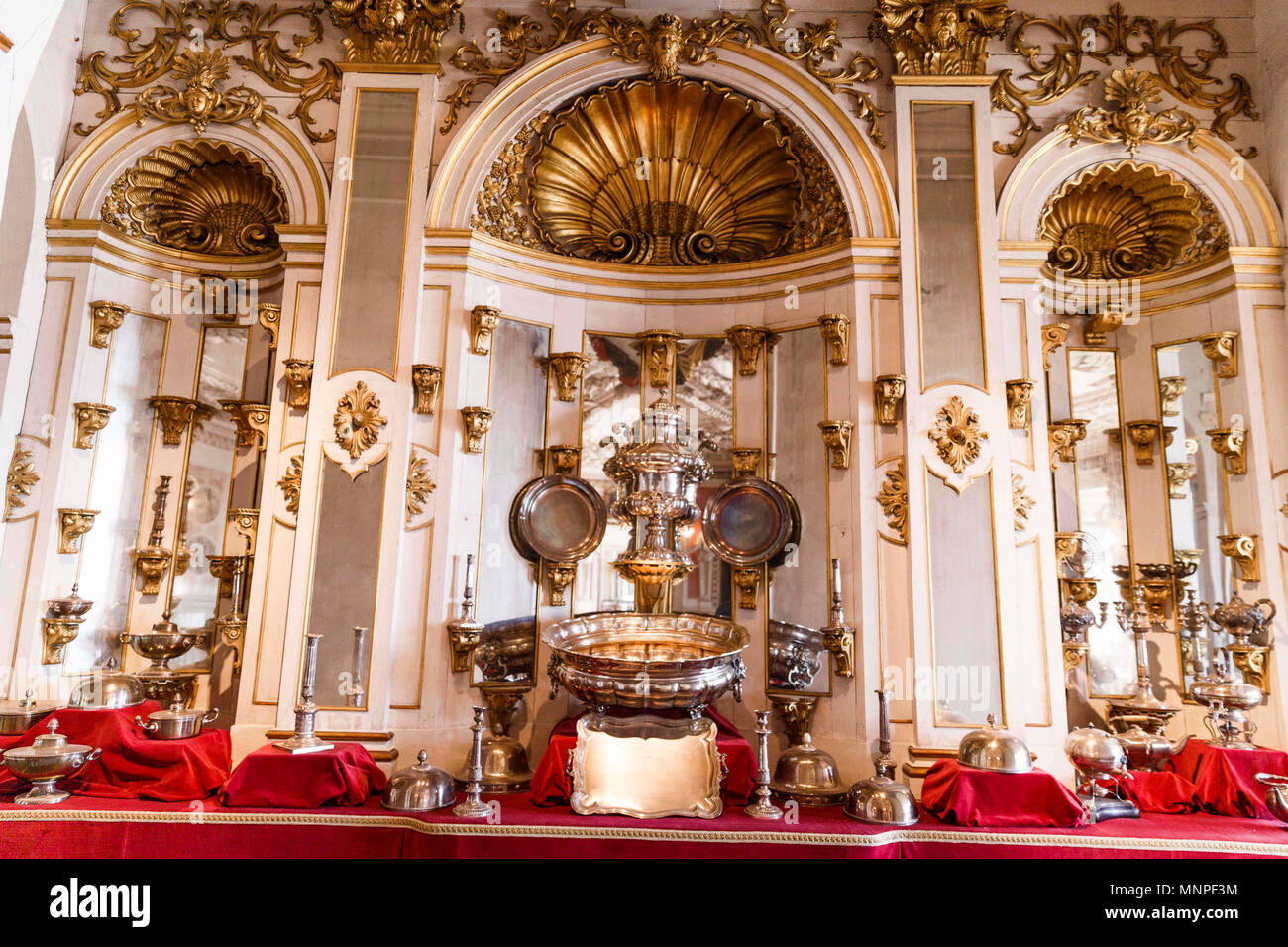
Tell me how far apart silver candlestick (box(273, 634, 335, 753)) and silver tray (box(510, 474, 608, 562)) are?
1.84 metres

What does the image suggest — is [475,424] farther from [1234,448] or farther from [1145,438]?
[1234,448]

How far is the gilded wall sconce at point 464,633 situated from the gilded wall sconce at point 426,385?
1.29 metres

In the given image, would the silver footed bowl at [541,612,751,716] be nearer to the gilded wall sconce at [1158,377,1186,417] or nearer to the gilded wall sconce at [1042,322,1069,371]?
the gilded wall sconce at [1042,322,1069,371]

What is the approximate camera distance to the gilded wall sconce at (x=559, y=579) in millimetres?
7023

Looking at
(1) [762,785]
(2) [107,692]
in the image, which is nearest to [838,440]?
(1) [762,785]

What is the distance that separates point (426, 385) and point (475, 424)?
0.48 meters

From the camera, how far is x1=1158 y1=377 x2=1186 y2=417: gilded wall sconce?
718 centimetres

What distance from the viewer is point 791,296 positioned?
23.9 feet

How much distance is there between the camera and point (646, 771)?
5.28 metres

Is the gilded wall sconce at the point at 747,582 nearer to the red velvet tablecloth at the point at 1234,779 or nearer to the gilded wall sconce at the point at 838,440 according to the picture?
the gilded wall sconce at the point at 838,440

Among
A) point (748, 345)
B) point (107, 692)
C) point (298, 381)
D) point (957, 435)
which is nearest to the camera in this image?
point (107, 692)

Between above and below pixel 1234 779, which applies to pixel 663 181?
above

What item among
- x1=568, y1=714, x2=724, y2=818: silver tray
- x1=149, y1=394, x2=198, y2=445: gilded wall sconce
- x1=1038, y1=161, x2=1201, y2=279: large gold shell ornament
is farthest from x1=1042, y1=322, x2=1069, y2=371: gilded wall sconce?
x1=149, y1=394, x2=198, y2=445: gilded wall sconce
